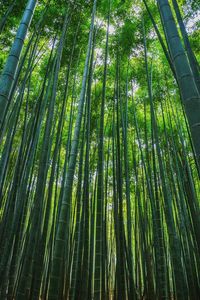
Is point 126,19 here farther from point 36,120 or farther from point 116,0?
point 36,120

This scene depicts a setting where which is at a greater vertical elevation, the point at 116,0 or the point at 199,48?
the point at 116,0

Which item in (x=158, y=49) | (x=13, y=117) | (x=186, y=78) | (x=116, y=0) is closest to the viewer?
(x=186, y=78)

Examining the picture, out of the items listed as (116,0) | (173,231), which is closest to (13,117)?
(173,231)

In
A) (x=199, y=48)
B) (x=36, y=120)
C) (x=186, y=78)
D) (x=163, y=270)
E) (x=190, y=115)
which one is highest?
(x=199, y=48)

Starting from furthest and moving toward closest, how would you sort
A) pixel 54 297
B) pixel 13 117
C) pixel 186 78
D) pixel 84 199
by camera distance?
pixel 13 117 < pixel 84 199 < pixel 54 297 < pixel 186 78

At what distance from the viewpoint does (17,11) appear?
4.77 m

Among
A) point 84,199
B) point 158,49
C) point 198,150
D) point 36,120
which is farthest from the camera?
point 158,49

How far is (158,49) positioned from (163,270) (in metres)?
4.65

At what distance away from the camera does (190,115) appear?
1296 millimetres

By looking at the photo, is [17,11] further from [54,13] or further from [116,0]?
[116,0]

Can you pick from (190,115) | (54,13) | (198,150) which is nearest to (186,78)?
(190,115)

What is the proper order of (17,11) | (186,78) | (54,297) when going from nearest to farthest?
(186,78) < (54,297) < (17,11)

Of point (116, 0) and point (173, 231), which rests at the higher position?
point (116, 0)

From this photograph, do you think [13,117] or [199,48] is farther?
[199,48]
